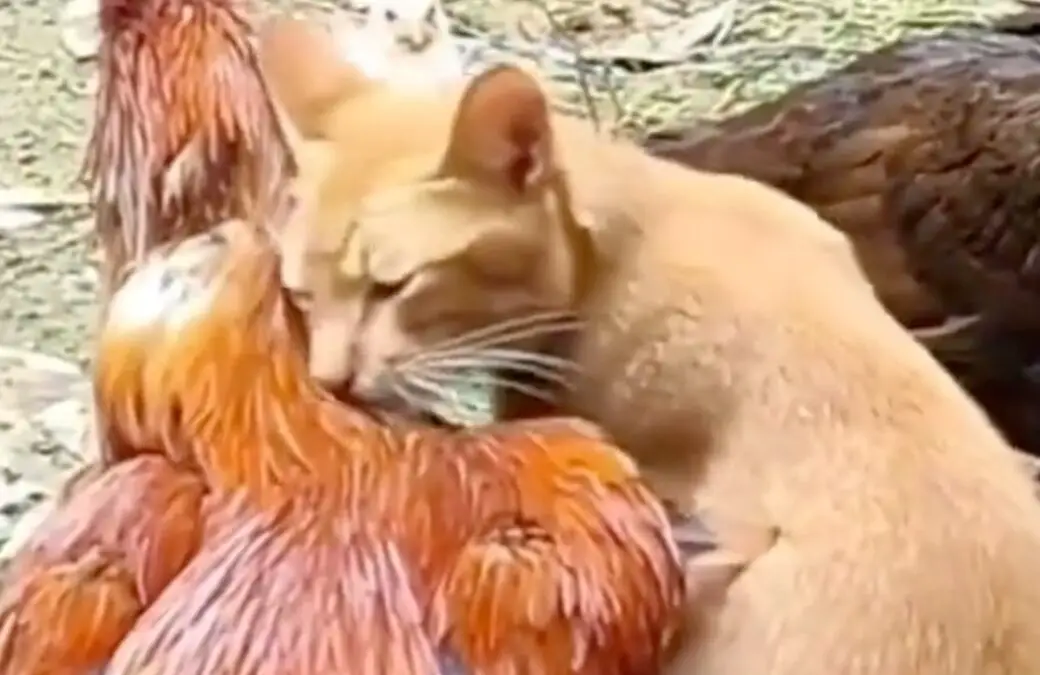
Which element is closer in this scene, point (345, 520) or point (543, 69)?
point (345, 520)

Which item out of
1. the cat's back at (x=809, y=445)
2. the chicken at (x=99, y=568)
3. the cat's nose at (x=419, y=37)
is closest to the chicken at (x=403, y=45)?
the cat's nose at (x=419, y=37)

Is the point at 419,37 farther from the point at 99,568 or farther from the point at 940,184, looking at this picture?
the point at 99,568

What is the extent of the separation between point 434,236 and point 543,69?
13.4 inches

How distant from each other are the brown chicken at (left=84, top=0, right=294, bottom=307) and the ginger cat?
22 mm

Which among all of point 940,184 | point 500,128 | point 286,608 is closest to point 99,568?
point 286,608

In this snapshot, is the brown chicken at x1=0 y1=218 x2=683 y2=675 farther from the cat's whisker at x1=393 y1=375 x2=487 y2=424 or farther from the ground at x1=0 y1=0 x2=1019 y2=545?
the ground at x1=0 y1=0 x2=1019 y2=545

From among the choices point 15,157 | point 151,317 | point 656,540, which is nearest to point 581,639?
point 656,540

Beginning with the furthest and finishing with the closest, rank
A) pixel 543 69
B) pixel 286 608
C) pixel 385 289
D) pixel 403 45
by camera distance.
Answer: pixel 543 69 → pixel 403 45 → pixel 385 289 → pixel 286 608

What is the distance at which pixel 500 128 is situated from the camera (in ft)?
1.90

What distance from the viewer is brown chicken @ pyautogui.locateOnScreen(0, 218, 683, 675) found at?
0.47 metres

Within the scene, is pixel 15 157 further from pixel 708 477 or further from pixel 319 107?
pixel 708 477

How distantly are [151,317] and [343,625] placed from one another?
10 cm

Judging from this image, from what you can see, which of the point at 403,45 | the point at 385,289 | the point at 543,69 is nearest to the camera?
the point at 385,289

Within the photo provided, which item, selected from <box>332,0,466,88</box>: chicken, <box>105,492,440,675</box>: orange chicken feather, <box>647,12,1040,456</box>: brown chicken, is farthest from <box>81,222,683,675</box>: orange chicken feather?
<box>647,12,1040,456</box>: brown chicken
